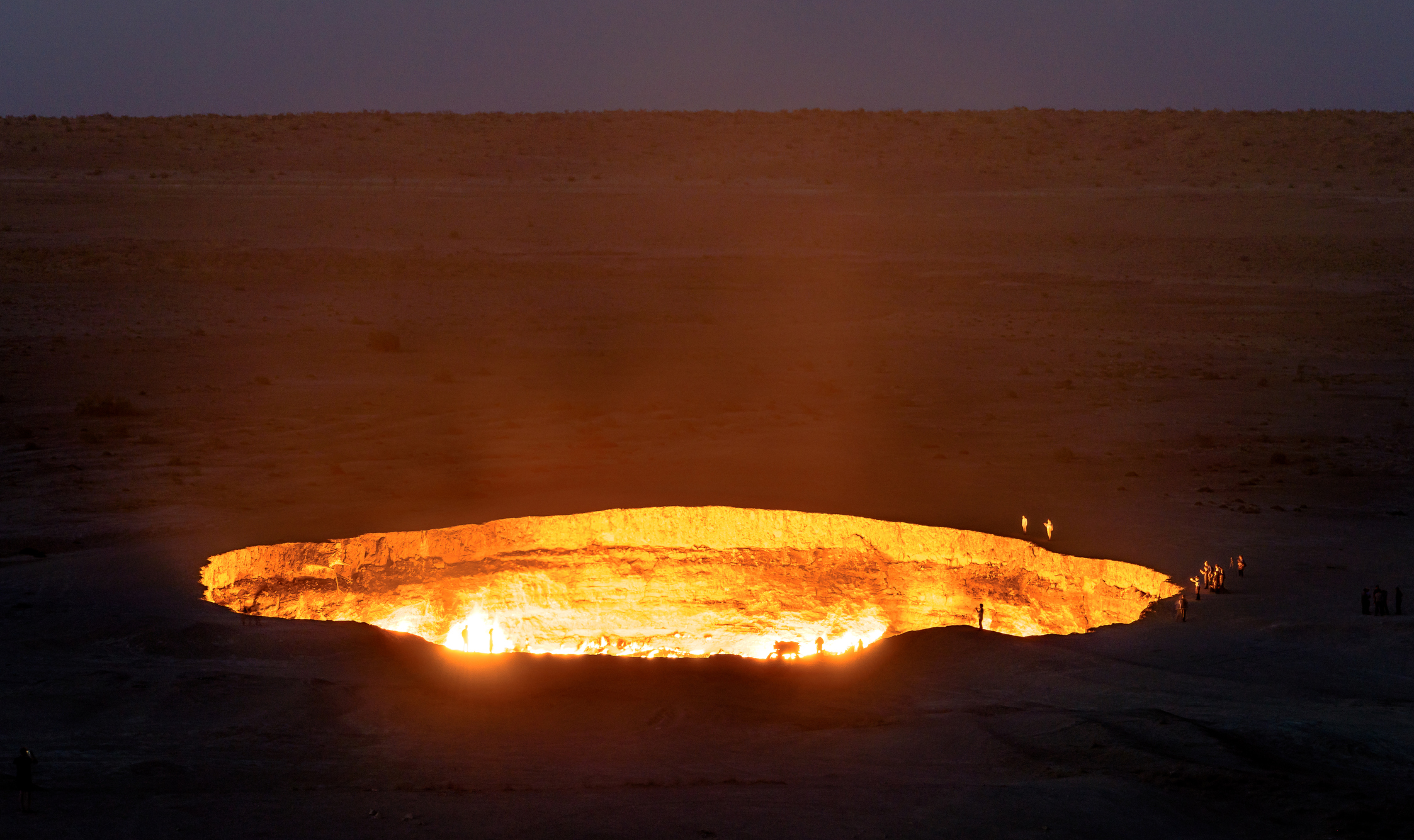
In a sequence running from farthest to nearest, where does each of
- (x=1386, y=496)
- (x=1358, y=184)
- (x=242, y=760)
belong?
(x=1358, y=184)
(x=1386, y=496)
(x=242, y=760)

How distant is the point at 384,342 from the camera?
2088cm

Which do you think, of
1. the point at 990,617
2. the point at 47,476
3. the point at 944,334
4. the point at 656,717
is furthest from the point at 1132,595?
the point at 944,334

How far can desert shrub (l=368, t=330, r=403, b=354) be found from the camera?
20.8m

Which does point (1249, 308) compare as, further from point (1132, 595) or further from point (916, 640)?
point (916, 640)

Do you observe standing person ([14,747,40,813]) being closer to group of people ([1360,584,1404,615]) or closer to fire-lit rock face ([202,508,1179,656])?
fire-lit rock face ([202,508,1179,656])

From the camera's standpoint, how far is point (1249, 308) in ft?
80.7

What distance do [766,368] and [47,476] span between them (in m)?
11.4

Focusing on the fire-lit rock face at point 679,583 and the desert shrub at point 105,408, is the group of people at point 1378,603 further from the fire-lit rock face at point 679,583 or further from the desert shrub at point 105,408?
the desert shrub at point 105,408

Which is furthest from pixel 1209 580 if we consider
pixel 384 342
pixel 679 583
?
pixel 384 342

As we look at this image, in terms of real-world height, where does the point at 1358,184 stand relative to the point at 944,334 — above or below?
above

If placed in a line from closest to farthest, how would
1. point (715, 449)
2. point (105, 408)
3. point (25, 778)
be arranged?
point (25, 778), point (715, 449), point (105, 408)

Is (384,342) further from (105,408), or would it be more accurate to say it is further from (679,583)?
(679,583)

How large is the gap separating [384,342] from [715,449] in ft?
30.2

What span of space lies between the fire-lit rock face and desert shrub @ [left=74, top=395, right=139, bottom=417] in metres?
7.75
